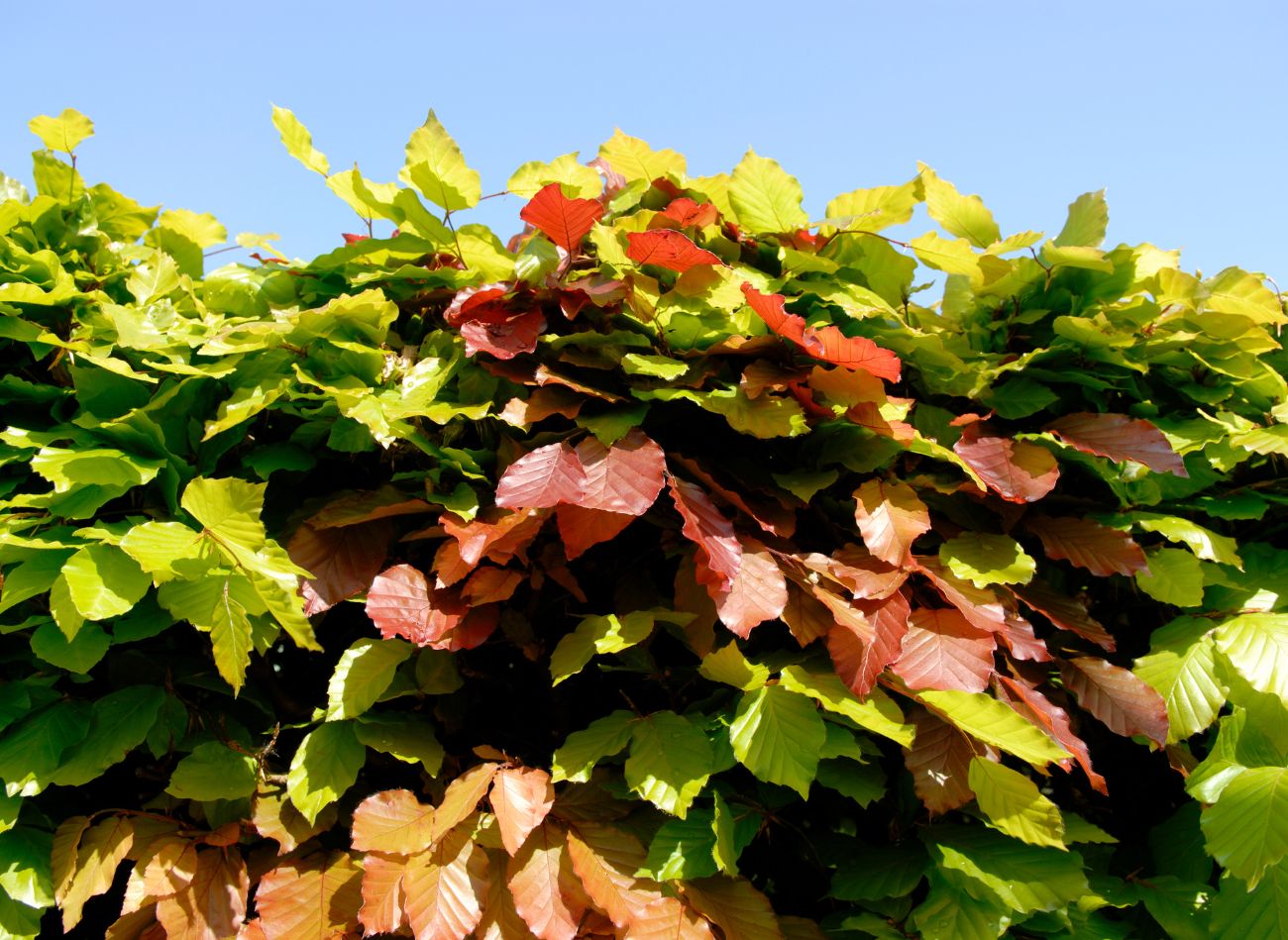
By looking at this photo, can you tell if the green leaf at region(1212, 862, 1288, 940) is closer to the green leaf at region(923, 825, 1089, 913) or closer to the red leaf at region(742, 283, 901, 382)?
the green leaf at region(923, 825, 1089, 913)

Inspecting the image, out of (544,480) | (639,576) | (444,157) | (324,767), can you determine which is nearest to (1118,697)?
(639,576)

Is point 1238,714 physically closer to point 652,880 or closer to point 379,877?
point 652,880

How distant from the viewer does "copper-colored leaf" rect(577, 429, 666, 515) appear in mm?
1482

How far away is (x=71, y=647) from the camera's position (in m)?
1.67

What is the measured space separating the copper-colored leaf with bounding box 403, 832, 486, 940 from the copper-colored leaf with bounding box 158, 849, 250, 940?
0.38 meters

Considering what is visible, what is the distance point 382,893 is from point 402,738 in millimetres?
263

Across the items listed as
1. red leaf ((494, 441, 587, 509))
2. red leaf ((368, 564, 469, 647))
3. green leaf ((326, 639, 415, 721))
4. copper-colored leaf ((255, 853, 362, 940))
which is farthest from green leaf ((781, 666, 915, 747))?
copper-colored leaf ((255, 853, 362, 940))

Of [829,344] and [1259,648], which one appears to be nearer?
[829,344]

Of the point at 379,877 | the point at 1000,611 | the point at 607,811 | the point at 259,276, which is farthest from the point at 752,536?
the point at 259,276

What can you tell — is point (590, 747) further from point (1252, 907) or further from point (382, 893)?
point (1252, 907)

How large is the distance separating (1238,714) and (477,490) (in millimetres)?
1492

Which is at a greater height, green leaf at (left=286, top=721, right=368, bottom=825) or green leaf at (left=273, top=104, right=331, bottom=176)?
green leaf at (left=273, top=104, right=331, bottom=176)

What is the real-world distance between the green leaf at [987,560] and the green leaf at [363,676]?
1.02 meters

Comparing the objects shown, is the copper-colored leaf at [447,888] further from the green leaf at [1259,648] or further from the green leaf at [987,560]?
the green leaf at [1259,648]
